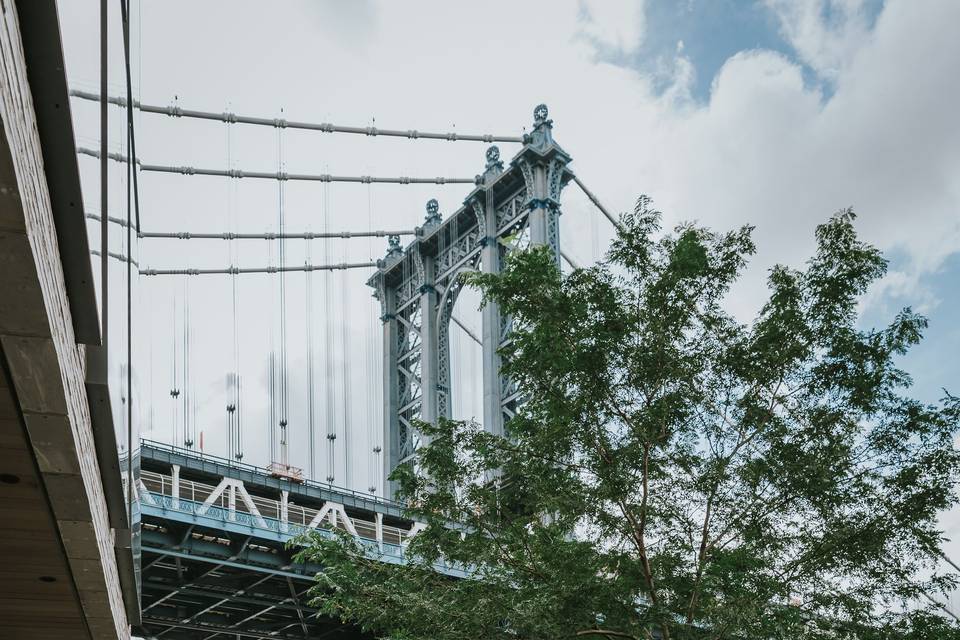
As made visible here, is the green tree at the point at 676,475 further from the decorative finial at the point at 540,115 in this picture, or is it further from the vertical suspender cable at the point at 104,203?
the decorative finial at the point at 540,115

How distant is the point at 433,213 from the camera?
4806cm

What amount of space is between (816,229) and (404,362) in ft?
114

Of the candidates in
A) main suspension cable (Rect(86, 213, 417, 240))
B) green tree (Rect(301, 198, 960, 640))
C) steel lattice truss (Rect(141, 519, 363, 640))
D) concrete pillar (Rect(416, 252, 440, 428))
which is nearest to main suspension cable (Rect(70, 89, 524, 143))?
main suspension cable (Rect(86, 213, 417, 240))

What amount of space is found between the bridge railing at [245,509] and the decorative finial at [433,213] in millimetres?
13231

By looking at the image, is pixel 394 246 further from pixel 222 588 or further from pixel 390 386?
pixel 222 588

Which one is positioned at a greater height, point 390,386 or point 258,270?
point 258,270

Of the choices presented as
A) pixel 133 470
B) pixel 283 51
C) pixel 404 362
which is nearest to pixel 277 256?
pixel 283 51

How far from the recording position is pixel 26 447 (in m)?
4.69

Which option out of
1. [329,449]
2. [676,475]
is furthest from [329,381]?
[676,475]

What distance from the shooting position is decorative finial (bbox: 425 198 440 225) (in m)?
47.9

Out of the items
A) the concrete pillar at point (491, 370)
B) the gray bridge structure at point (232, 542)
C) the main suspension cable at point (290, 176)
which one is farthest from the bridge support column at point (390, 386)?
the concrete pillar at point (491, 370)

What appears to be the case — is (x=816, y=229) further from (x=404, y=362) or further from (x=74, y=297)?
(x=404, y=362)

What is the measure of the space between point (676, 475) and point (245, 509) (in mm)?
28825

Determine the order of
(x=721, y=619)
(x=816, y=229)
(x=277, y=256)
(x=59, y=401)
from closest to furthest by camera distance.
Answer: (x=59, y=401), (x=721, y=619), (x=816, y=229), (x=277, y=256)
